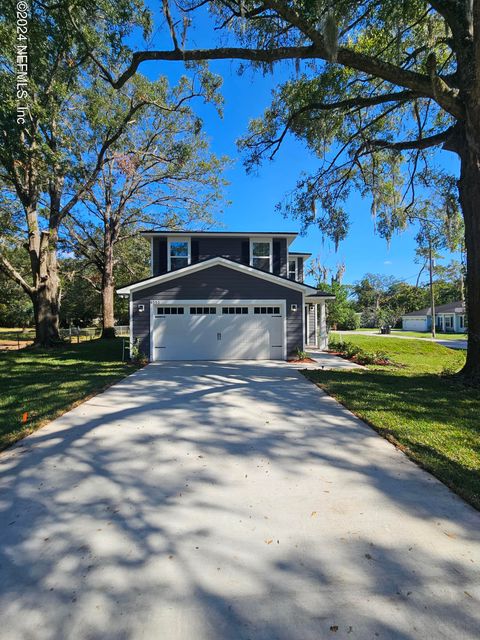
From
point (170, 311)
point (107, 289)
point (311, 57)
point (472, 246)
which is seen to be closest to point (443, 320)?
point (472, 246)

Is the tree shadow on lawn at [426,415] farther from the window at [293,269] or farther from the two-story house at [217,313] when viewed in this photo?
the window at [293,269]

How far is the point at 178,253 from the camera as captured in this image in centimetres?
1509

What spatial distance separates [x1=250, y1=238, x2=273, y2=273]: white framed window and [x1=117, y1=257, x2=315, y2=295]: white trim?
2749mm

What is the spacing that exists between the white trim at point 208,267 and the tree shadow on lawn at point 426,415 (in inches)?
182

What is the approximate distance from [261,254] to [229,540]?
13794 millimetres

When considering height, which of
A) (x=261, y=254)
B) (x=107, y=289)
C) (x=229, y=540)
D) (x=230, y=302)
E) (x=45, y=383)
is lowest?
(x=229, y=540)

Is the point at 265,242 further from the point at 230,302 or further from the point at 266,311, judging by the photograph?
the point at 230,302

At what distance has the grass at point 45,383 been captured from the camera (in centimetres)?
509

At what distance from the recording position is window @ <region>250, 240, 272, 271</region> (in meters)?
15.2

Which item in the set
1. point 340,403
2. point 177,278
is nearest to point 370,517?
point 340,403

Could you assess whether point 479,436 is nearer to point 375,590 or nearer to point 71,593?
point 375,590

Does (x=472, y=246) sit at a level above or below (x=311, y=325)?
above

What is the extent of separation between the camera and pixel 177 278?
40.9ft

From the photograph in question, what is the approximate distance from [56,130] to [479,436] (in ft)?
48.8
